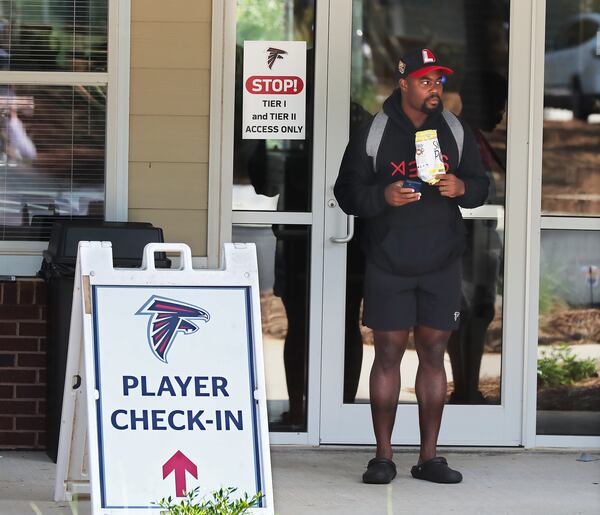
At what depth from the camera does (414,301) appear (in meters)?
5.61

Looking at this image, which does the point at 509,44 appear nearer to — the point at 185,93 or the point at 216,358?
the point at 185,93

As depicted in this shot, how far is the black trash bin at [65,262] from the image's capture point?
5.63m

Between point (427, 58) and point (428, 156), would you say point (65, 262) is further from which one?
point (427, 58)

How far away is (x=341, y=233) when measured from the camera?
625 cm

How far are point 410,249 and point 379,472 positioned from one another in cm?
104

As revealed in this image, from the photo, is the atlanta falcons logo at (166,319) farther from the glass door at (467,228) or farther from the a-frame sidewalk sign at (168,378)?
the glass door at (467,228)

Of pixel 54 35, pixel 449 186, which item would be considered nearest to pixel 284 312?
pixel 449 186

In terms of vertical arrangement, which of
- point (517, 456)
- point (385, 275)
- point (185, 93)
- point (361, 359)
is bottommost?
point (517, 456)

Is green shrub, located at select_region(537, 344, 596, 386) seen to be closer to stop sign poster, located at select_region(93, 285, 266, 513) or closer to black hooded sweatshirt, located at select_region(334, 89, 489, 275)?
black hooded sweatshirt, located at select_region(334, 89, 489, 275)

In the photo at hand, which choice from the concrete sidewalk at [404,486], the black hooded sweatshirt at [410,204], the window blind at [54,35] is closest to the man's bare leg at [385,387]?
the concrete sidewalk at [404,486]

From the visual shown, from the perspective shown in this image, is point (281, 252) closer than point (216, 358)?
No

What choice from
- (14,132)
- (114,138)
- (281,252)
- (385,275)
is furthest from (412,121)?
(14,132)

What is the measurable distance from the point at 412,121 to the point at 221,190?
115 centimetres

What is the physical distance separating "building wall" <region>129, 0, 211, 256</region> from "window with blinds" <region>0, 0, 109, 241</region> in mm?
181
